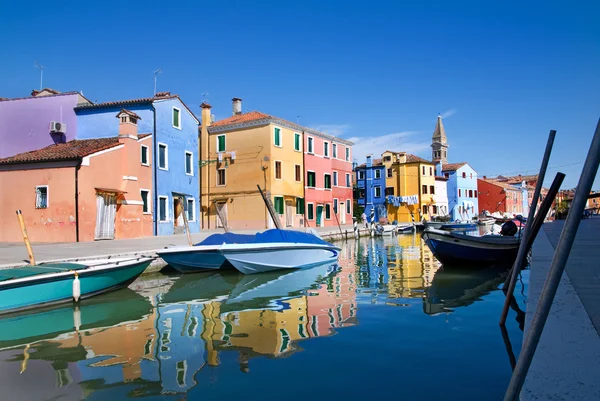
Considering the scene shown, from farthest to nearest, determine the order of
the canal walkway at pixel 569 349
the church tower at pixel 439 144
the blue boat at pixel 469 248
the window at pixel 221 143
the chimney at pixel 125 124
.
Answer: the church tower at pixel 439 144, the window at pixel 221 143, the chimney at pixel 125 124, the blue boat at pixel 469 248, the canal walkway at pixel 569 349

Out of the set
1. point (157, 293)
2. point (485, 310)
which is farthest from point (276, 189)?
point (485, 310)

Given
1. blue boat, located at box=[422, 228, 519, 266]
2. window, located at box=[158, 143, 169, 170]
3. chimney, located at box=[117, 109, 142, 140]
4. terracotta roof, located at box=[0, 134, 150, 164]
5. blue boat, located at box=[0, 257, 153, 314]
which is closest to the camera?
blue boat, located at box=[0, 257, 153, 314]

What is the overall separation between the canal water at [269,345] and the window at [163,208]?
Result: 14441 millimetres

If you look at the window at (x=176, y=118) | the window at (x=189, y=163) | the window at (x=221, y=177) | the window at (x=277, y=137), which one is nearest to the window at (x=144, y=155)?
the window at (x=176, y=118)

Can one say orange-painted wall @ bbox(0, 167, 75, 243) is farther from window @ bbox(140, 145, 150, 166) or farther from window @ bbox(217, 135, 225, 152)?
window @ bbox(217, 135, 225, 152)

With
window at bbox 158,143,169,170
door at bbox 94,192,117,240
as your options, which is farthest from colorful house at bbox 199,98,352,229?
door at bbox 94,192,117,240

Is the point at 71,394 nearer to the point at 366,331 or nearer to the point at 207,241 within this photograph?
the point at 366,331

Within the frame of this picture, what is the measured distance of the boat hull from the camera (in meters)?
13.1

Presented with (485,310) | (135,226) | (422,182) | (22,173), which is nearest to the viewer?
(485,310)

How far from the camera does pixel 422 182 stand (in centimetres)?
4916

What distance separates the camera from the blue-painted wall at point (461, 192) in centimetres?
5559

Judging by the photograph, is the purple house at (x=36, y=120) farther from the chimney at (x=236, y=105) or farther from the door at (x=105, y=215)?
the chimney at (x=236, y=105)

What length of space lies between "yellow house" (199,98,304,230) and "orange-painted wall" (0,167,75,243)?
12.5 m

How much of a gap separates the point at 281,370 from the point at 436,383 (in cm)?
162
